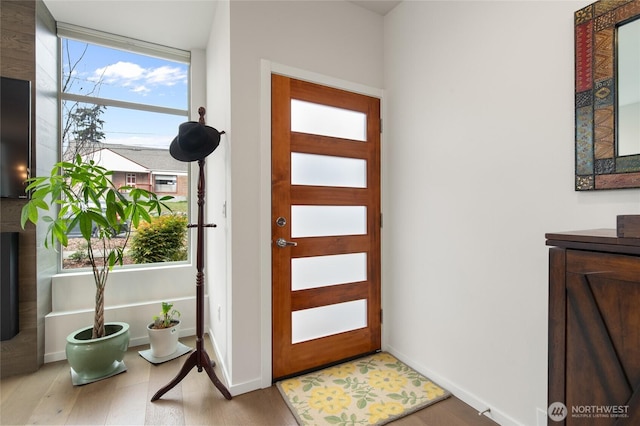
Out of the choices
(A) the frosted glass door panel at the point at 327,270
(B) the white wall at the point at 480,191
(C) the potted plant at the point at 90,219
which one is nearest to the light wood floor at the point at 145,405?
(C) the potted plant at the point at 90,219

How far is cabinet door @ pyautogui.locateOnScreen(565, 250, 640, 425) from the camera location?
2.55 feet

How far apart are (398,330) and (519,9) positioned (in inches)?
90.1

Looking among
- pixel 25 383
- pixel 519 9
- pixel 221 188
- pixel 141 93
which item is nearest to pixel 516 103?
pixel 519 9

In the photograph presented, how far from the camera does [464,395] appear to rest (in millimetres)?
1884

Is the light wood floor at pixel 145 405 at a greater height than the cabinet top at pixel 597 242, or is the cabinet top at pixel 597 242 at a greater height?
the cabinet top at pixel 597 242

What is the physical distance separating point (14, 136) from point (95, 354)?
5.59 ft

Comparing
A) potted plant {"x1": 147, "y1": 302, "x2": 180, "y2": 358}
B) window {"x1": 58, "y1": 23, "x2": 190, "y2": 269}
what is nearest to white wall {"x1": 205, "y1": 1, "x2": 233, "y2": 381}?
potted plant {"x1": 147, "y1": 302, "x2": 180, "y2": 358}

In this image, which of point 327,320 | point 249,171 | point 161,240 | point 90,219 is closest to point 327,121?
point 249,171

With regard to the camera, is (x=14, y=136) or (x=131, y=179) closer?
(x=14, y=136)

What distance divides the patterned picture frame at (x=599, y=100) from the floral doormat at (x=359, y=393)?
1.55m

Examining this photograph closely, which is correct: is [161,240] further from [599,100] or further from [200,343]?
[599,100]

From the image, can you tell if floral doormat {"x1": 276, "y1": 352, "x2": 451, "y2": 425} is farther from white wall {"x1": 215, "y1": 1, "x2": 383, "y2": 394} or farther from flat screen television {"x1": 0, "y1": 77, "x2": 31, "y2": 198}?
flat screen television {"x1": 0, "y1": 77, "x2": 31, "y2": 198}

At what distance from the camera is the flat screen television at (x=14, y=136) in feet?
6.98

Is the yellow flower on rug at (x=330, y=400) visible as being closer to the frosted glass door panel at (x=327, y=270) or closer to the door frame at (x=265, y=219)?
the door frame at (x=265, y=219)
